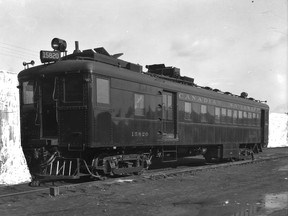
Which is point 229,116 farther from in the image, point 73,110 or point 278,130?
point 278,130

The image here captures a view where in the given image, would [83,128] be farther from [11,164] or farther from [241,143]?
[241,143]

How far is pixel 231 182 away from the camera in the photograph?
10391mm

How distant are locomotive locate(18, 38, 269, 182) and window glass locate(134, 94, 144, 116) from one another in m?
0.03

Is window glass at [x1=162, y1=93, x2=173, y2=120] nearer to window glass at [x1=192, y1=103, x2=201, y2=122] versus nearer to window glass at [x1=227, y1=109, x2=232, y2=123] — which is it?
window glass at [x1=192, y1=103, x2=201, y2=122]

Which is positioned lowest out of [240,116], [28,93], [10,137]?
[10,137]

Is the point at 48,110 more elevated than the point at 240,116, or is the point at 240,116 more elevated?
the point at 48,110

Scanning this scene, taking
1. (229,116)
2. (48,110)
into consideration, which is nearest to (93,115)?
(48,110)

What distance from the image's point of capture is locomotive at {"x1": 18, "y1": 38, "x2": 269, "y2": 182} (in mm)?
9828

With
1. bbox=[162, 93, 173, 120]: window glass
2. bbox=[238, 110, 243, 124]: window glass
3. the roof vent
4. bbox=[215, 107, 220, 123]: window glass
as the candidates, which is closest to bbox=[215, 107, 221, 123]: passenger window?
bbox=[215, 107, 220, 123]: window glass

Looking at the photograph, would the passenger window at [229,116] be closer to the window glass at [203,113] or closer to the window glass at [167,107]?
the window glass at [203,113]

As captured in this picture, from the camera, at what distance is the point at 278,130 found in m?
38.4

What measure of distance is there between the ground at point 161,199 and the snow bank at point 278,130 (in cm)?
2848

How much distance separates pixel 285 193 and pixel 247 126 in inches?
454

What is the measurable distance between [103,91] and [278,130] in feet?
106
